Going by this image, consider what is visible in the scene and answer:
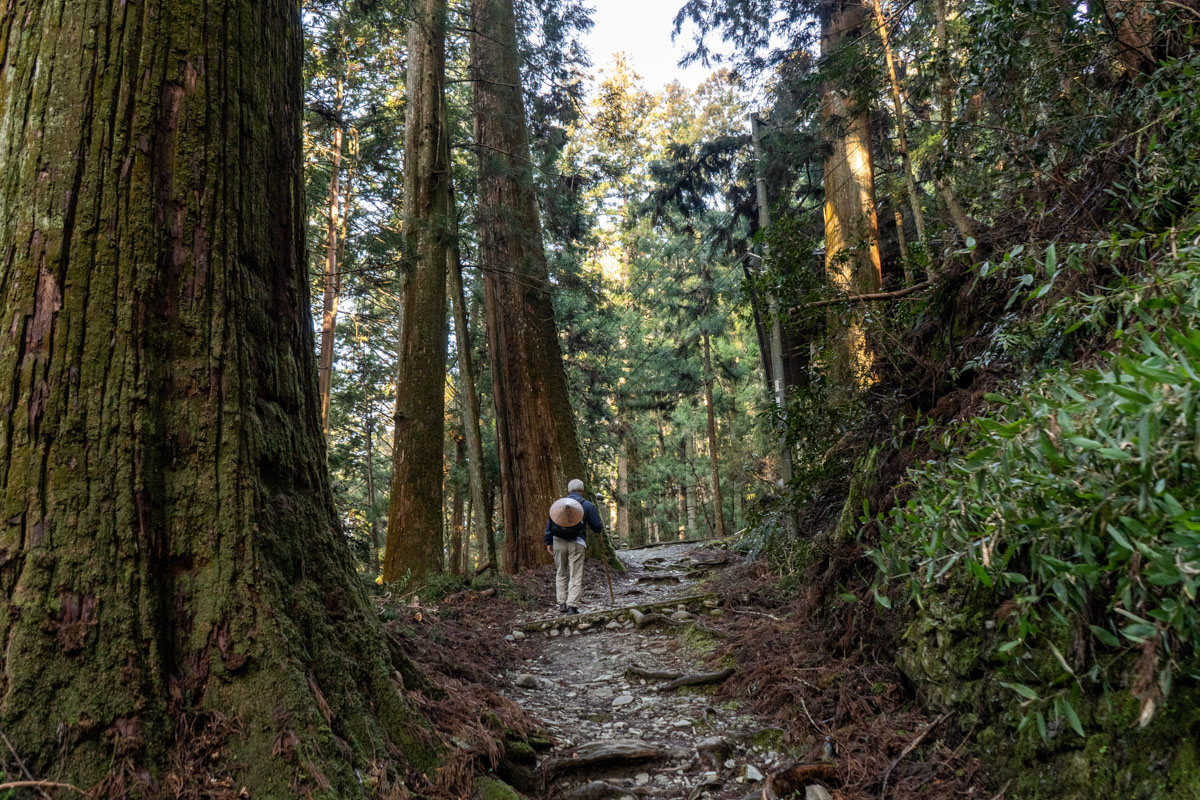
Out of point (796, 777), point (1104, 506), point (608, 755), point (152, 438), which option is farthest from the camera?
point (608, 755)

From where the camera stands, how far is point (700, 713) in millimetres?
4211

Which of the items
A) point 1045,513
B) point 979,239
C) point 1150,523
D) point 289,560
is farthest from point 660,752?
point 979,239

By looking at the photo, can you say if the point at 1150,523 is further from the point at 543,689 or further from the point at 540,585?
the point at 540,585

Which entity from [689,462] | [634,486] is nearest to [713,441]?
[634,486]

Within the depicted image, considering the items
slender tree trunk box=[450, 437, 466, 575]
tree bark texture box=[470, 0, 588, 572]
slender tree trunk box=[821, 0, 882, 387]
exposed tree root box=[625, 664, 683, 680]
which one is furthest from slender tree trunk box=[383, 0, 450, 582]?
slender tree trunk box=[450, 437, 466, 575]

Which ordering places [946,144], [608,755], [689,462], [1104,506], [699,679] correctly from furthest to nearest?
[689,462] < [946,144] < [699,679] < [608,755] < [1104,506]

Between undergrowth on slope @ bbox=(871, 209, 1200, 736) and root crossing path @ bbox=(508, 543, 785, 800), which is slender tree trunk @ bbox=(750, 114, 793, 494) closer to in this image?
root crossing path @ bbox=(508, 543, 785, 800)

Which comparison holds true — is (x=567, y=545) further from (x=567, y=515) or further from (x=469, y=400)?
(x=469, y=400)

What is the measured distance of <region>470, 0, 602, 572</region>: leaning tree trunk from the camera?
37.0 feet

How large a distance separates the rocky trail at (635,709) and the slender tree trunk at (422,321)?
1812mm

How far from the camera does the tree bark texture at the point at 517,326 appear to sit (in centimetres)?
1128

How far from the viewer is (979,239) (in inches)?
158

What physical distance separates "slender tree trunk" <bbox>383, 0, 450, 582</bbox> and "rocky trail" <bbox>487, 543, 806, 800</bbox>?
181cm

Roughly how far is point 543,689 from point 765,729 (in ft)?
6.82
